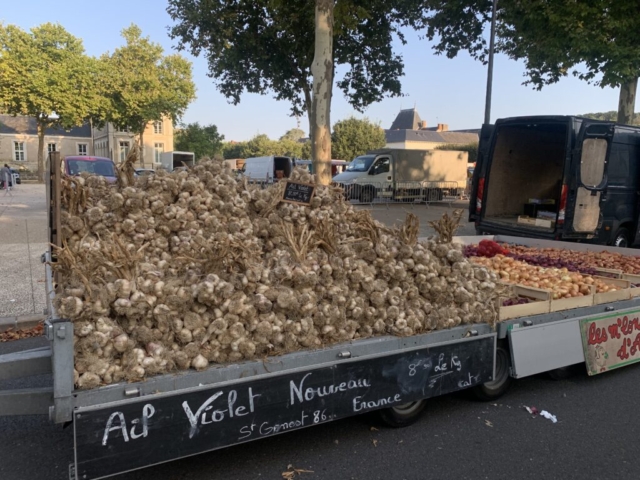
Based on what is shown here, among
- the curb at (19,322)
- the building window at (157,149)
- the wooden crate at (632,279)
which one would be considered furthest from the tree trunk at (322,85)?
the building window at (157,149)

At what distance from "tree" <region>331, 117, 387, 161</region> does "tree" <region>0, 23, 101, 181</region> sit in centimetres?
→ 2567

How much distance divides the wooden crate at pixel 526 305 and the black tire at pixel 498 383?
333 mm

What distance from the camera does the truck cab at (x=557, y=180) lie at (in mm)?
9281

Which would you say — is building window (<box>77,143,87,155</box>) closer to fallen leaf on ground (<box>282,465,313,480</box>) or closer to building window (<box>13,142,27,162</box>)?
building window (<box>13,142,27,162</box>)

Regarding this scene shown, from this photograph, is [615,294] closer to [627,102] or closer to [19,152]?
[627,102]

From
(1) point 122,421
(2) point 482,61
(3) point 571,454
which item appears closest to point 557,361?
(3) point 571,454

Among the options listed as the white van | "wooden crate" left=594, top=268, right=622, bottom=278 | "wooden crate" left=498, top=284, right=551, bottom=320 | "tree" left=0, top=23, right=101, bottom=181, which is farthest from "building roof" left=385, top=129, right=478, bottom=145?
"wooden crate" left=498, top=284, right=551, bottom=320

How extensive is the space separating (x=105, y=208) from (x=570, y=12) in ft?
46.4

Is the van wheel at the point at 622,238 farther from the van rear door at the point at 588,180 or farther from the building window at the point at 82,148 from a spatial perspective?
the building window at the point at 82,148

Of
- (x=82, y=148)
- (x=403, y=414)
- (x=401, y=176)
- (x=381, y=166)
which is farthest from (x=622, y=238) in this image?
(x=82, y=148)

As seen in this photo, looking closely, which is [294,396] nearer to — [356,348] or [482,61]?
[356,348]

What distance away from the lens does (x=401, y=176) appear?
81.7ft

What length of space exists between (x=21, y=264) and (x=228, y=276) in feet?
24.1

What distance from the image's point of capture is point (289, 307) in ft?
10.4
